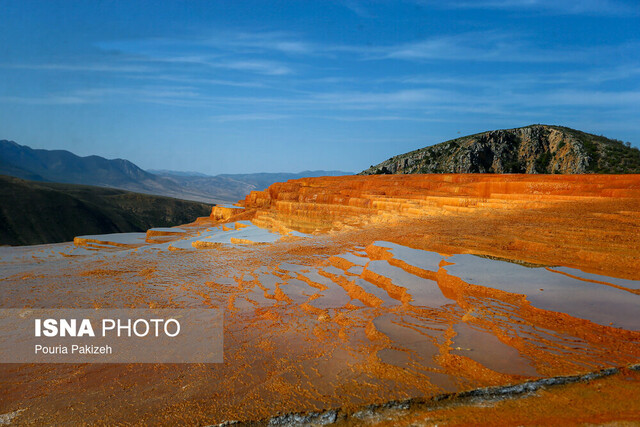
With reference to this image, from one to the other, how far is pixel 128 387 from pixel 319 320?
2.69 m

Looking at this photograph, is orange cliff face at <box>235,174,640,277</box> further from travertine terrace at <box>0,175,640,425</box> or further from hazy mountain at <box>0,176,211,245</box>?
hazy mountain at <box>0,176,211,245</box>

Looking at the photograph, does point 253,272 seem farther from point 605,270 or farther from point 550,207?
point 550,207

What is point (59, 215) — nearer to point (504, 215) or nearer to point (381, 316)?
point (504, 215)

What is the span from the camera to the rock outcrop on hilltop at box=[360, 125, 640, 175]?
143 ft

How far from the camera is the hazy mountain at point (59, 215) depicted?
48.1m

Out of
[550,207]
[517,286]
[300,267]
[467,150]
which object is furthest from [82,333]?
[467,150]

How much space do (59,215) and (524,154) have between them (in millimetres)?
66011

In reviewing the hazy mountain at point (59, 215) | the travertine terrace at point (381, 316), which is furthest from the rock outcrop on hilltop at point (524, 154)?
the hazy mountain at point (59, 215)

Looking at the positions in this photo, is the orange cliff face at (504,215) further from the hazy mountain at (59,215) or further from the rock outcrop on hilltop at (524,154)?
the hazy mountain at (59,215)

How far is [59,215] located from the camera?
178 ft

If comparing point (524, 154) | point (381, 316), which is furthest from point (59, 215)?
point (524, 154)

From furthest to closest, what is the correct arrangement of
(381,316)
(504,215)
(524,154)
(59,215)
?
(59,215), (524,154), (504,215), (381,316)

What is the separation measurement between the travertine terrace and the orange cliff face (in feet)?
0.27

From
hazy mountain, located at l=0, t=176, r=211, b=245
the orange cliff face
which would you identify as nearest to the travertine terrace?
the orange cliff face
